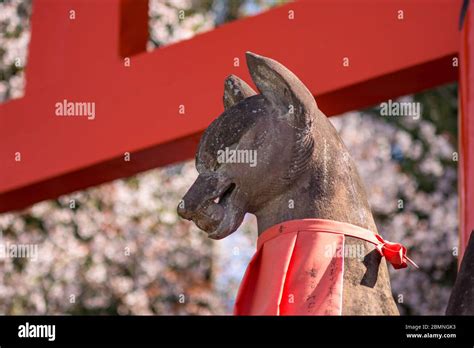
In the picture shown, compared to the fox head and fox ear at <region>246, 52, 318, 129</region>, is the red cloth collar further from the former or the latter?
fox ear at <region>246, 52, 318, 129</region>

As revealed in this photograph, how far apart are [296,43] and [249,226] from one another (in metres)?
5.56

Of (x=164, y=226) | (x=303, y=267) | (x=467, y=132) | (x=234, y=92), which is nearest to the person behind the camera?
(x=303, y=267)

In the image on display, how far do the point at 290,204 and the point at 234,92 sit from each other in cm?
44

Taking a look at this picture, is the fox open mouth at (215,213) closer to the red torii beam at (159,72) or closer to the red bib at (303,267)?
the red bib at (303,267)

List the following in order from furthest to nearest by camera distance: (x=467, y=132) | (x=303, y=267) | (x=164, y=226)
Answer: (x=164, y=226) < (x=467, y=132) < (x=303, y=267)

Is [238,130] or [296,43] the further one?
[296,43]

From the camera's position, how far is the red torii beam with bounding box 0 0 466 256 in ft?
15.8

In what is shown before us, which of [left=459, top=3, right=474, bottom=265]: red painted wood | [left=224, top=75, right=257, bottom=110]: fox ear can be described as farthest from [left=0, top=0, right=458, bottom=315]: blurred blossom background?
[left=224, top=75, right=257, bottom=110]: fox ear

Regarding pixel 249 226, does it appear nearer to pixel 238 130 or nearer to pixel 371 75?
pixel 371 75

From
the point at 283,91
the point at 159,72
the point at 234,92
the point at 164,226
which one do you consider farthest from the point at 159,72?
the point at 164,226

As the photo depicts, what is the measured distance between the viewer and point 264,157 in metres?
3.23

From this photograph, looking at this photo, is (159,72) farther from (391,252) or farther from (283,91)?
(391,252)

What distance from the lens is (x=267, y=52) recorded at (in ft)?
16.5
